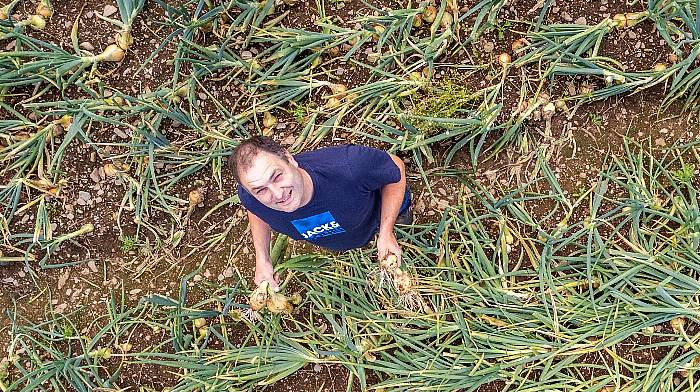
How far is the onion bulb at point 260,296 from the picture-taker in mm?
1723

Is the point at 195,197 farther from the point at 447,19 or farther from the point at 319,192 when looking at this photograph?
the point at 447,19

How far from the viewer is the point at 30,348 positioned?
209 cm

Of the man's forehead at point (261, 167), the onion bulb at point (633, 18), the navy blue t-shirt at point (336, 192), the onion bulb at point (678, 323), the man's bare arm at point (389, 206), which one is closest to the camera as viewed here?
the man's forehead at point (261, 167)

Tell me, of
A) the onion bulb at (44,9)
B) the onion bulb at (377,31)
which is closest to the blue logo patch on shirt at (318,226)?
the onion bulb at (377,31)

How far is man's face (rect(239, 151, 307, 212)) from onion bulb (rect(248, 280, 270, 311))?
0.43m

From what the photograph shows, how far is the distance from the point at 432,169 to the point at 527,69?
16.8 inches

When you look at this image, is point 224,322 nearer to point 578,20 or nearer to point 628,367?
point 628,367

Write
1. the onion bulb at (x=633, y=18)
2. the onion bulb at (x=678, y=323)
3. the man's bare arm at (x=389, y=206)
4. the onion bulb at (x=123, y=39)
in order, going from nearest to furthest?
the man's bare arm at (x=389, y=206)
the onion bulb at (x=678, y=323)
the onion bulb at (x=633, y=18)
the onion bulb at (x=123, y=39)

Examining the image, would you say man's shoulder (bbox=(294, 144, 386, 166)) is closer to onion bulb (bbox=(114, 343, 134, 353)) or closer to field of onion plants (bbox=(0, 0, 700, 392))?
field of onion plants (bbox=(0, 0, 700, 392))

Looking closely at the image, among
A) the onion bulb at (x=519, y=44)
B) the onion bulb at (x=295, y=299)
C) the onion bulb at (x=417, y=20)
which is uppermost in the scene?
the onion bulb at (x=417, y=20)

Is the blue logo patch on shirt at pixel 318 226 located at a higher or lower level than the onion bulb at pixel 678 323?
higher

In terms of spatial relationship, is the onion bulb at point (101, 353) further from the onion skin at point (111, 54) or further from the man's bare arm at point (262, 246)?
the onion skin at point (111, 54)

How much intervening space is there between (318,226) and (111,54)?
101 centimetres

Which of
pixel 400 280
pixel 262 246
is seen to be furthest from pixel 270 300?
pixel 400 280
